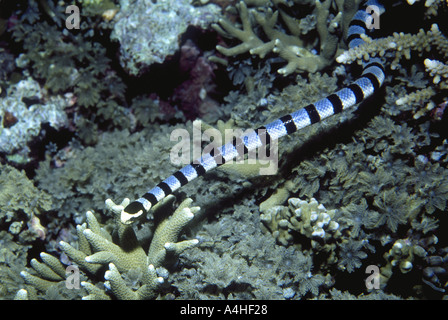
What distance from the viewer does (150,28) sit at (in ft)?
13.3

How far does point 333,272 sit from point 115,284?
198cm

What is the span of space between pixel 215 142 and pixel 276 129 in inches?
30.4

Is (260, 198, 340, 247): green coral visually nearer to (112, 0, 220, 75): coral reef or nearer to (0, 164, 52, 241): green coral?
(112, 0, 220, 75): coral reef

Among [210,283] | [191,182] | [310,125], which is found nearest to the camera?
[210,283]

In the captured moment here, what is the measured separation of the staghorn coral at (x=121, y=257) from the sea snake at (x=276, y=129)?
0.20 metres

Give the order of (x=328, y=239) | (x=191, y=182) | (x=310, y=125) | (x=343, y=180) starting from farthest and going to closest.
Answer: (x=191, y=182), (x=310, y=125), (x=343, y=180), (x=328, y=239)

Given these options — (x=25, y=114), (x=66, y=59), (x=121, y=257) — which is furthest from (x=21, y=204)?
(x=66, y=59)

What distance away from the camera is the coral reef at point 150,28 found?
13.3 feet

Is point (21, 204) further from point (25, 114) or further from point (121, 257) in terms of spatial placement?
point (121, 257)

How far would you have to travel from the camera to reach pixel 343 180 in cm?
302

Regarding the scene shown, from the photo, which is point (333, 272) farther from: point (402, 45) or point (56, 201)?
point (56, 201)

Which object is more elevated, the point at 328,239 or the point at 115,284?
the point at 328,239

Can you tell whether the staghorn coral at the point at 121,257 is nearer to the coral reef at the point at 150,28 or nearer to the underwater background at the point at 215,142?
the underwater background at the point at 215,142
